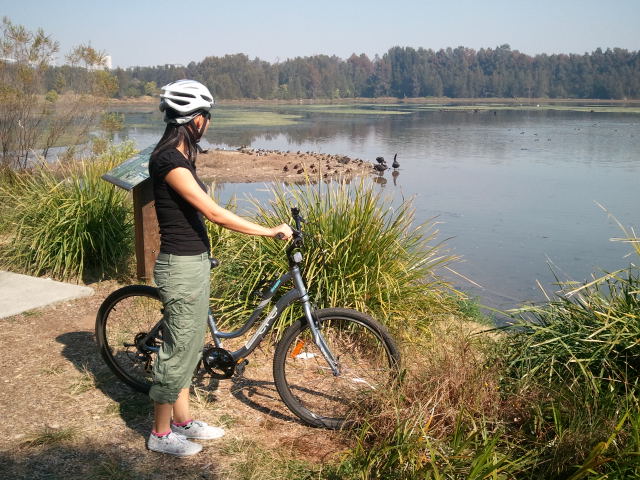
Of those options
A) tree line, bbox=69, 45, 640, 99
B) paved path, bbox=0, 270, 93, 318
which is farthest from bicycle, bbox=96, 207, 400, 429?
tree line, bbox=69, 45, 640, 99

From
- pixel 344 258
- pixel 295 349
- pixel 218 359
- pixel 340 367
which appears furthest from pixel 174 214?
pixel 344 258

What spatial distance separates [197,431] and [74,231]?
3977mm

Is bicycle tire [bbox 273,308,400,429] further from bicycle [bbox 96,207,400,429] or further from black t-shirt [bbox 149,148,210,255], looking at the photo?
black t-shirt [bbox 149,148,210,255]

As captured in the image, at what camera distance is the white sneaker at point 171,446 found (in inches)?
135

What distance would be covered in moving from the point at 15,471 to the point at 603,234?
444 inches

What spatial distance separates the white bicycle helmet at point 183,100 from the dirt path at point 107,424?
1.76 m

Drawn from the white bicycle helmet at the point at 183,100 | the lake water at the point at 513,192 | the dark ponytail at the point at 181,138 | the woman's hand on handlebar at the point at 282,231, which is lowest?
the lake water at the point at 513,192

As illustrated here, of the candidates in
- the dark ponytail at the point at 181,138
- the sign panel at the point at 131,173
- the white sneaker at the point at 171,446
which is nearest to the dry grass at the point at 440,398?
the white sneaker at the point at 171,446

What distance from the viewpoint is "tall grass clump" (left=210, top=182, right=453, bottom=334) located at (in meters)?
5.16

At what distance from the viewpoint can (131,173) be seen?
19.6 ft

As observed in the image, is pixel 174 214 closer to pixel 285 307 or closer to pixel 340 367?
pixel 285 307

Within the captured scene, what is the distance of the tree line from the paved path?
97.2 meters

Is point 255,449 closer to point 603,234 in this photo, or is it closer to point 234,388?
point 234,388

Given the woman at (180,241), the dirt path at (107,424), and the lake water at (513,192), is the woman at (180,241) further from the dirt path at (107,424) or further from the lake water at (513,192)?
the lake water at (513,192)
